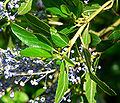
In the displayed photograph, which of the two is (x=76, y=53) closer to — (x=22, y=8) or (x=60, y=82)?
(x=60, y=82)

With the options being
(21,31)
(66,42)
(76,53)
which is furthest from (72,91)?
(21,31)

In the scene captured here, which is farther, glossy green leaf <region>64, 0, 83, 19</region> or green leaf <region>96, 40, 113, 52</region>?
green leaf <region>96, 40, 113, 52</region>

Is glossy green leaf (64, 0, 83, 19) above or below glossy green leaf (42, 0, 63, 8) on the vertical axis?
below

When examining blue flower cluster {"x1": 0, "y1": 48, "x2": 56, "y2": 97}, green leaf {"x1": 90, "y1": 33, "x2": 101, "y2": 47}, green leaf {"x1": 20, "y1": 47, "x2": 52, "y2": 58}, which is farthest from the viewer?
green leaf {"x1": 90, "y1": 33, "x2": 101, "y2": 47}

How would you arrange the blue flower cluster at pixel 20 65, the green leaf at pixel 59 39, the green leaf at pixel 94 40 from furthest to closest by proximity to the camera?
1. the green leaf at pixel 94 40
2. the blue flower cluster at pixel 20 65
3. the green leaf at pixel 59 39

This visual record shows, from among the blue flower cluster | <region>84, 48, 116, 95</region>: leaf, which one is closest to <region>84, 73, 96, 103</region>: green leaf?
<region>84, 48, 116, 95</region>: leaf

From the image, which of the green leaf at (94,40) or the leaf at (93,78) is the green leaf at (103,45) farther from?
the leaf at (93,78)

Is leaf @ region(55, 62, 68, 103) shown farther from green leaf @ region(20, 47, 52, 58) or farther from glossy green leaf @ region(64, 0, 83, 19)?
glossy green leaf @ region(64, 0, 83, 19)

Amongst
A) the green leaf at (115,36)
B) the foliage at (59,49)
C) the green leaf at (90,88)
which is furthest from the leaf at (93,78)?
the green leaf at (115,36)

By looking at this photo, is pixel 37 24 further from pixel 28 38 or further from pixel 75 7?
pixel 75 7

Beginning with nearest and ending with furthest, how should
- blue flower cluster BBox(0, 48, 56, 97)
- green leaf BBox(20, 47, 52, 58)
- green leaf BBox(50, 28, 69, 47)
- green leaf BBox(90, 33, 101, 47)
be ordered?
green leaf BBox(20, 47, 52, 58), green leaf BBox(50, 28, 69, 47), blue flower cluster BBox(0, 48, 56, 97), green leaf BBox(90, 33, 101, 47)
